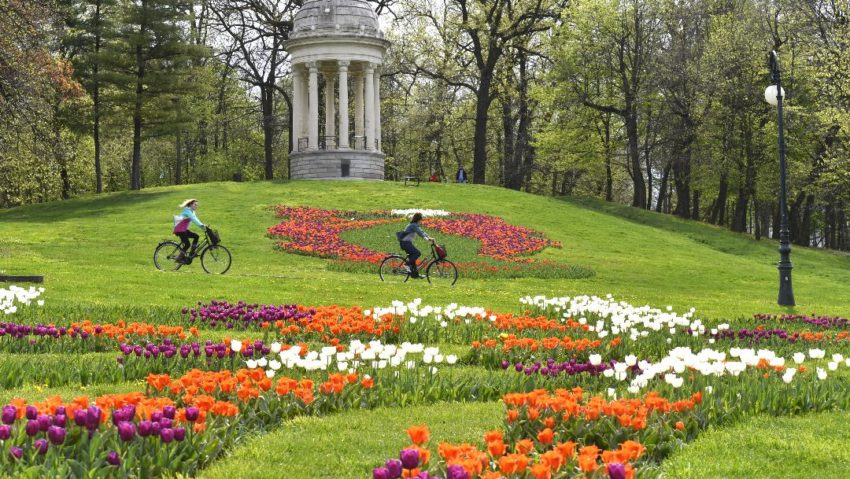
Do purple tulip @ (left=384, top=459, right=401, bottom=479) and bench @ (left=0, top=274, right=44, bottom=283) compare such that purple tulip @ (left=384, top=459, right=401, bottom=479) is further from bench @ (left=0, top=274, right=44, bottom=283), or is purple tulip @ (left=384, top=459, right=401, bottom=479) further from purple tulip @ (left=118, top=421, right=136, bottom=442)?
bench @ (left=0, top=274, right=44, bottom=283)

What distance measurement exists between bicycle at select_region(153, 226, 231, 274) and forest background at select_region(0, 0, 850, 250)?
32.0ft

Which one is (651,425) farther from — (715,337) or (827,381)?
(715,337)

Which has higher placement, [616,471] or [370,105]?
[370,105]

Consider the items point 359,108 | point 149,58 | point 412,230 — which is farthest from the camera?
point 359,108

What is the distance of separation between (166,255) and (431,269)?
6.48 m

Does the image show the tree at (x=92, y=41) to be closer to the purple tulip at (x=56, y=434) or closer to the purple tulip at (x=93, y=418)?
the purple tulip at (x=93, y=418)

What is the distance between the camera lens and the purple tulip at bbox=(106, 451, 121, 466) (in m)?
4.56

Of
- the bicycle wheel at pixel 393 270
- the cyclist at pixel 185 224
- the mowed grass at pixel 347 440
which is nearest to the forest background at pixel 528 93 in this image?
the cyclist at pixel 185 224

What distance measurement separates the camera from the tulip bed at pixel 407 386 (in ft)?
15.6

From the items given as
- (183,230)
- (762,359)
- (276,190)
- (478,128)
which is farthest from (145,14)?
(762,359)

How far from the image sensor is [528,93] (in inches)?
2116

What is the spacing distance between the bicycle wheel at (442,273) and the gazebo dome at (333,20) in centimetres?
3023

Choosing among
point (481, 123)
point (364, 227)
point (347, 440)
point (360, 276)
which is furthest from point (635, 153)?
point (347, 440)

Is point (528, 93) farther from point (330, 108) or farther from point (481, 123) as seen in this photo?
point (330, 108)
